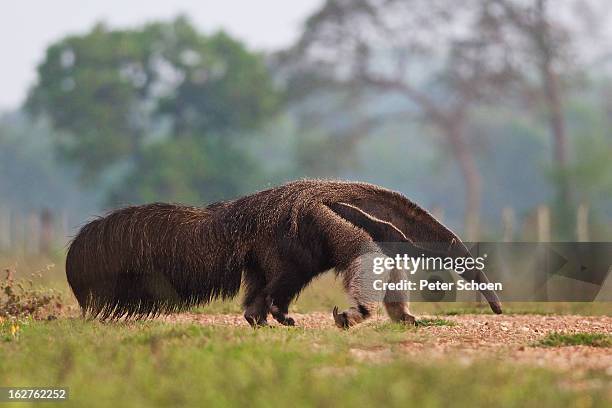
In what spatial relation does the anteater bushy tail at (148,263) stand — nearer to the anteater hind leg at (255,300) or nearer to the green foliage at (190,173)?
the anteater hind leg at (255,300)

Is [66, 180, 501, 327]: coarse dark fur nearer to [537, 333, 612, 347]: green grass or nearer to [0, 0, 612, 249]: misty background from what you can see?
[537, 333, 612, 347]: green grass

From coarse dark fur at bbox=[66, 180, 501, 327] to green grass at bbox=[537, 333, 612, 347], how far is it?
1.49 meters

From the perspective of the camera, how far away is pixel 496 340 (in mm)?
7598

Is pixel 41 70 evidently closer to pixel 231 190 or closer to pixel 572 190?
pixel 231 190

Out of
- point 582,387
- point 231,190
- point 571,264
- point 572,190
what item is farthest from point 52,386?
point 231,190

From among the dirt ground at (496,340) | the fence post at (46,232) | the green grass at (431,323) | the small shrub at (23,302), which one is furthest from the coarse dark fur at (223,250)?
the fence post at (46,232)

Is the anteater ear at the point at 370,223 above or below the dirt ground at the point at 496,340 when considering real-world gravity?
above

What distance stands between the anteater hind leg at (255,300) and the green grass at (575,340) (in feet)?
7.36

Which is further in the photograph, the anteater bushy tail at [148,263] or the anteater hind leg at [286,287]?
the anteater hind leg at [286,287]

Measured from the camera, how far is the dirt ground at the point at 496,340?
6227 mm

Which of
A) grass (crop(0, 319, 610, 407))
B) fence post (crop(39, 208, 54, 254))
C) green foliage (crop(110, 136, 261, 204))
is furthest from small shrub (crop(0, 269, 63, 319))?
green foliage (crop(110, 136, 261, 204))

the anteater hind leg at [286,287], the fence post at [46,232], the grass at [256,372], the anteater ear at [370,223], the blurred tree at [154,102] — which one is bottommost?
the fence post at [46,232]

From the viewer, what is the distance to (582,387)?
5336 millimetres

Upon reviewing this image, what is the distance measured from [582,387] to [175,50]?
34.3 m
